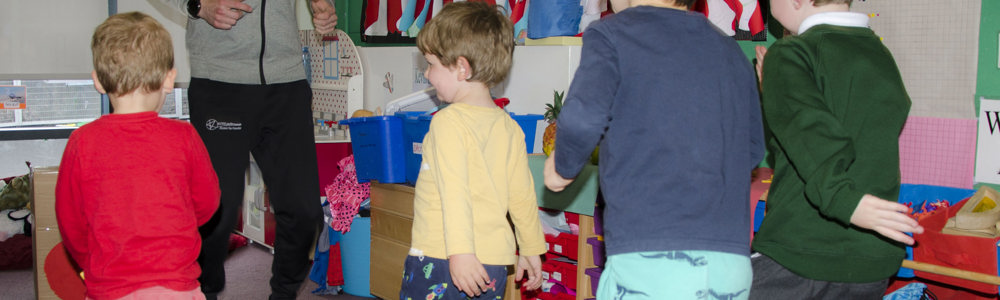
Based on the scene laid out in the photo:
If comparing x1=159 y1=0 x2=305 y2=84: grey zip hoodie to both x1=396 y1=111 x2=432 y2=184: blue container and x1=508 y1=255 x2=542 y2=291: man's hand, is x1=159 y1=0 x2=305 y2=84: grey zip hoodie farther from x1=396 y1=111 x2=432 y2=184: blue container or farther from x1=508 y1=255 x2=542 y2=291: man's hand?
x1=508 y1=255 x2=542 y2=291: man's hand

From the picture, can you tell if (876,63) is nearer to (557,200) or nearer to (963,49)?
(963,49)

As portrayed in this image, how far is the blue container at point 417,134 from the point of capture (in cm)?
288

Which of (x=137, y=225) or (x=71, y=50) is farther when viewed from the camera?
(x=71, y=50)

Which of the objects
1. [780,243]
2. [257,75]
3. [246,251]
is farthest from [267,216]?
[780,243]

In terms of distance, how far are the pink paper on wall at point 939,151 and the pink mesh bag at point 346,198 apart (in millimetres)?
2120

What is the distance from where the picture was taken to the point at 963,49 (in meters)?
2.21

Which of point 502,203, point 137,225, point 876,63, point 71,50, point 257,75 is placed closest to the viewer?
point 876,63

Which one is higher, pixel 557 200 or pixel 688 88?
pixel 688 88

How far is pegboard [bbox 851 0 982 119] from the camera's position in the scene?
2.21 m

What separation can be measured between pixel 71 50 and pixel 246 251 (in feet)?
6.41

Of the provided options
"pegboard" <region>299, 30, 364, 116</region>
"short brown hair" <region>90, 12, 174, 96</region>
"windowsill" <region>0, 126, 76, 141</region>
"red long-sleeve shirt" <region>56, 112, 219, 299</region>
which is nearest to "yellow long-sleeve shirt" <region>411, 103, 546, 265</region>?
"red long-sleeve shirt" <region>56, 112, 219, 299</region>

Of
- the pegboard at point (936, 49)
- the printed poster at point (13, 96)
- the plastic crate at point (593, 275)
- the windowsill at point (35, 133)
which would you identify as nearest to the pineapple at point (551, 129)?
the plastic crate at point (593, 275)

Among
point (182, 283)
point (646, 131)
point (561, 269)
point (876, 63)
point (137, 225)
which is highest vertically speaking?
point (876, 63)

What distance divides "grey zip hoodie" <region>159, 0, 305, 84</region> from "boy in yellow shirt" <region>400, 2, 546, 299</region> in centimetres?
100
